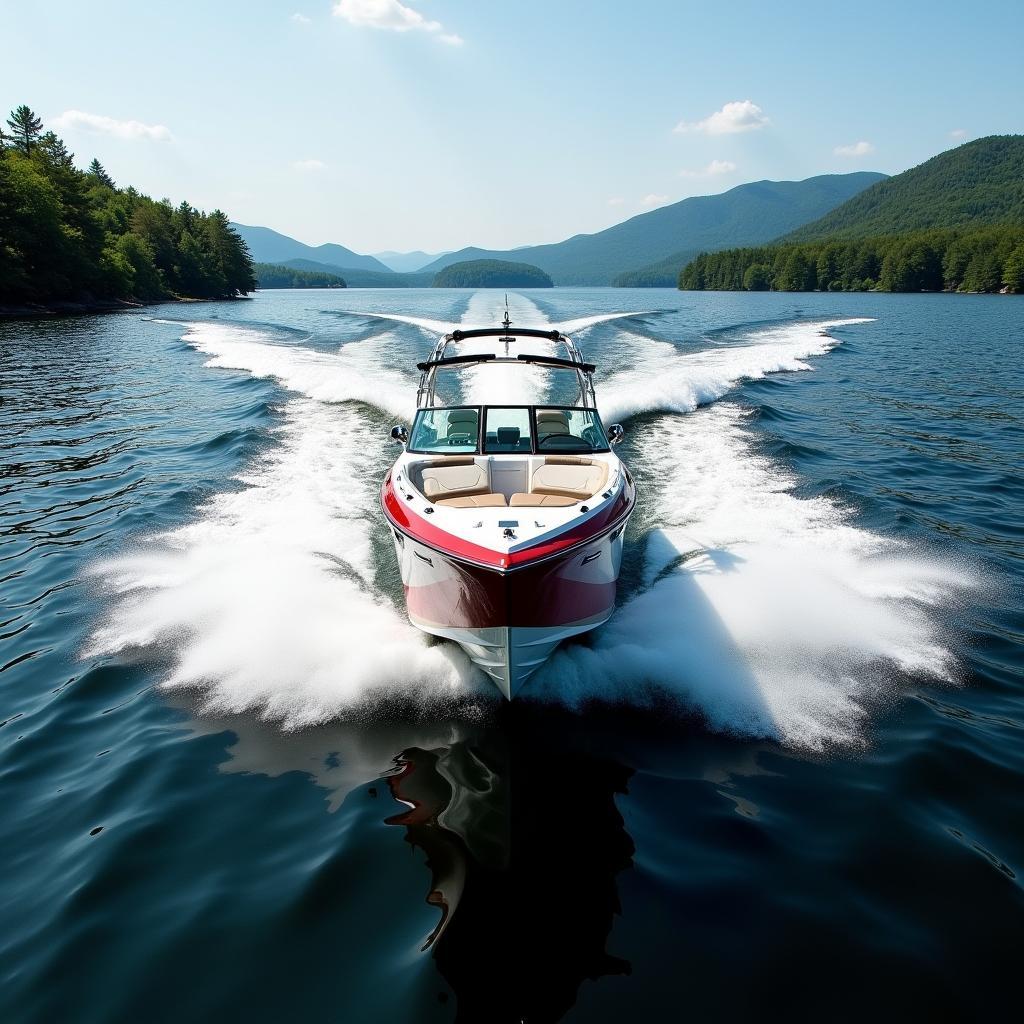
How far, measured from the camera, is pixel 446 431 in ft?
28.0

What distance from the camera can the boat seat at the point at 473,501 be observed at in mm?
7154

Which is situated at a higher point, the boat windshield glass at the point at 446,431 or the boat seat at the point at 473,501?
the boat windshield glass at the point at 446,431

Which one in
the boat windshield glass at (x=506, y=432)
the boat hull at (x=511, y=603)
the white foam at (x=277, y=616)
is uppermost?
the boat windshield glass at (x=506, y=432)

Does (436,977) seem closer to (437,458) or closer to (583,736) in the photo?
(583,736)

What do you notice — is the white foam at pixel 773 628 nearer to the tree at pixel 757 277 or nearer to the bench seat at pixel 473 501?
the bench seat at pixel 473 501

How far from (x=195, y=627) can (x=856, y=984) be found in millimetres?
6079

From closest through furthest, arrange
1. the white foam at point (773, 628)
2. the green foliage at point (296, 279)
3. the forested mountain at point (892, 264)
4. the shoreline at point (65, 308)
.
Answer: the white foam at point (773, 628), the shoreline at point (65, 308), the forested mountain at point (892, 264), the green foliage at point (296, 279)

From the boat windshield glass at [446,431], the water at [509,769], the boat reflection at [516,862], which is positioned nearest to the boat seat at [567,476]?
Answer: the boat windshield glass at [446,431]

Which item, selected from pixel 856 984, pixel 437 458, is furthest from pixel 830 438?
pixel 856 984

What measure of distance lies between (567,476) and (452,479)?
1.39m

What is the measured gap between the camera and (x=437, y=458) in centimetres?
800

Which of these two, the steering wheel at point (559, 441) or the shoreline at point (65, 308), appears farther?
the shoreline at point (65, 308)

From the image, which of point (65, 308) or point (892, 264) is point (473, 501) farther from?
point (892, 264)

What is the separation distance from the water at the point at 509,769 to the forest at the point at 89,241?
1848 inches
